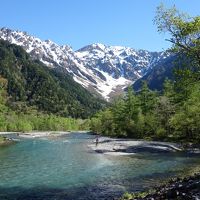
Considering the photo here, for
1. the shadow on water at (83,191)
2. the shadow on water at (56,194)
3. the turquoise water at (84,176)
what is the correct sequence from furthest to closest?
1. the turquoise water at (84,176)
2. the shadow on water at (83,191)
3. the shadow on water at (56,194)

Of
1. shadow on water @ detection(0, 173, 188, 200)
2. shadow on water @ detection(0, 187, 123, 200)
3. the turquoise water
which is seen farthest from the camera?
the turquoise water

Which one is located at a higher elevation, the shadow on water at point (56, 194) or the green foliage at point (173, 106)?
the green foliage at point (173, 106)

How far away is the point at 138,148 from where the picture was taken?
85.5 meters

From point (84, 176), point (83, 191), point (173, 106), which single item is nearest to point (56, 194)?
point (83, 191)

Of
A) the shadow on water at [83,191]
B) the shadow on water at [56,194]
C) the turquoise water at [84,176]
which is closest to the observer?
the shadow on water at [56,194]

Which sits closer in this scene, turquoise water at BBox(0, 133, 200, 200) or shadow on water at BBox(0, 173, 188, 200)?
shadow on water at BBox(0, 173, 188, 200)

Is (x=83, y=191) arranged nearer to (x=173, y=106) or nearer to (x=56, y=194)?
(x=56, y=194)

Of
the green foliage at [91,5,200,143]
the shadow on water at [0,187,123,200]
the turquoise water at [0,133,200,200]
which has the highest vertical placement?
the green foliage at [91,5,200,143]

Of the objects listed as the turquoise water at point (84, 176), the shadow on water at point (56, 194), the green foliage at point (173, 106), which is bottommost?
the shadow on water at point (56, 194)

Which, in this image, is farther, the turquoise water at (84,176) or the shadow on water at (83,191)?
the turquoise water at (84,176)

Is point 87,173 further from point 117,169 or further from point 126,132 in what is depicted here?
point 126,132

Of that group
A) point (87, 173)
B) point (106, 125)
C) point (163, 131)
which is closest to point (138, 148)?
point (163, 131)

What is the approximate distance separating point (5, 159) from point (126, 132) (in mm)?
68814

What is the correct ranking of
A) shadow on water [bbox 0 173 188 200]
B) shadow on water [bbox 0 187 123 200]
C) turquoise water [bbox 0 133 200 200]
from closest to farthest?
1. shadow on water [bbox 0 187 123 200]
2. shadow on water [bbox 0 173 188 200]
3. turquoise water [bbox 0 133 200 200]
